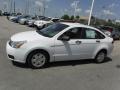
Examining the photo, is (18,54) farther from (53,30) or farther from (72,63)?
(72,63)

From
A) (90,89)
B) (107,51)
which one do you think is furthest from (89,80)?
(107,51)

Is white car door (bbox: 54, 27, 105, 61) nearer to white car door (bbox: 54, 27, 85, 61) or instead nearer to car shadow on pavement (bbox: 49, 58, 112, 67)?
white car door (bbox: 54, 27, 85, 61)

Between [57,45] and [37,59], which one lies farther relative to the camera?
[57,45]

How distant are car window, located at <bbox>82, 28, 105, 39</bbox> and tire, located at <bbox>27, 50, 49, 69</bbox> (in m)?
1.85

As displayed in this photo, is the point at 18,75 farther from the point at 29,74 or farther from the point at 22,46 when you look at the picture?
the point at 22,46

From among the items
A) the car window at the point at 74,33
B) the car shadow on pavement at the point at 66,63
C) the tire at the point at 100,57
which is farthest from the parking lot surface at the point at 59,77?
the car window at the point at 74,33

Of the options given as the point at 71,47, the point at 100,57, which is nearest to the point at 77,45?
the point at 71,47

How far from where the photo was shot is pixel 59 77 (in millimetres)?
6543

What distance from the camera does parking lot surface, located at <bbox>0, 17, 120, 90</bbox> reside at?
5695 millimetres

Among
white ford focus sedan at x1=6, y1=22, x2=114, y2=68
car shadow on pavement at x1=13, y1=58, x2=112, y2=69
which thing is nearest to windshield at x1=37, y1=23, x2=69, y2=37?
white ford focus sedan at x1=6, y1=22, x2=114, y2=68

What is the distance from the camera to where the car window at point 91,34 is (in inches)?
325

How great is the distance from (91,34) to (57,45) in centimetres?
181

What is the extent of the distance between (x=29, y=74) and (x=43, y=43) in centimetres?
118

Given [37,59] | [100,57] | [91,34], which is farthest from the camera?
[100,57]
